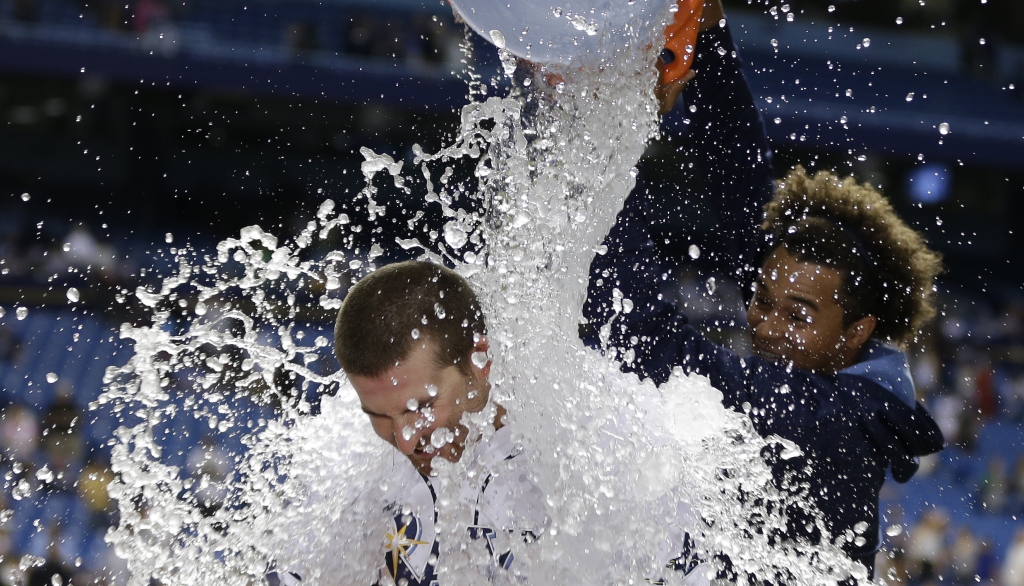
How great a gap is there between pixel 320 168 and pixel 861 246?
1269 cm

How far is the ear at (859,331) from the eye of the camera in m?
2.74

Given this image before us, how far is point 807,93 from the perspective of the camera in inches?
548

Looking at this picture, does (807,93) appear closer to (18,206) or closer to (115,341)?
(115,341)

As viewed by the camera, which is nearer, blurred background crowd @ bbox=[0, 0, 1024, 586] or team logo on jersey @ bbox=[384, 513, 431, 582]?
team logo on jersey @ bbox=[384, 513, 431, 582]

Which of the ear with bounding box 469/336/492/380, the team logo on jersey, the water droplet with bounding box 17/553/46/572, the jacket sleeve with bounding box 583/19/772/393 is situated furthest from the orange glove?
the water droplet with bounding box 17/553/46/572

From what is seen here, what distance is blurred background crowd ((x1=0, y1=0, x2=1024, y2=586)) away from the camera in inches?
345

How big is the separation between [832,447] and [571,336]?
0.71 m

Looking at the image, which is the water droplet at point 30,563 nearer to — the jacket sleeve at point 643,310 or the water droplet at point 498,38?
the jacket sleeve at point 643,310

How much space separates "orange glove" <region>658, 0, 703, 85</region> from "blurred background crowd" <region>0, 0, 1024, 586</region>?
6213 mm

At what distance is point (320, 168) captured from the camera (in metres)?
14.7

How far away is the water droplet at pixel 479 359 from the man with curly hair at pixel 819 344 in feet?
1.30

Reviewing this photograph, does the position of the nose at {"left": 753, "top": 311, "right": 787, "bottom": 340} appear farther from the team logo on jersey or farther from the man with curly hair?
the team logo on jersey

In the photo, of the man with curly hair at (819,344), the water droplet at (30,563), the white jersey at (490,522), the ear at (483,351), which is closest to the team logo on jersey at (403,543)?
the white jersey at (490,522)

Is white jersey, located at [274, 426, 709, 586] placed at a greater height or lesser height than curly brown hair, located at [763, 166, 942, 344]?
lesser
